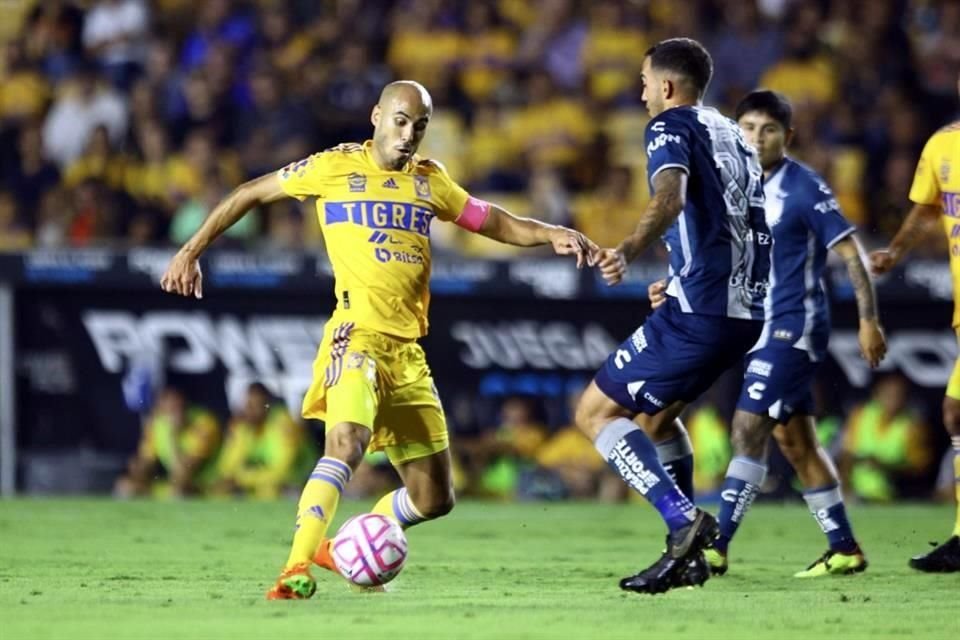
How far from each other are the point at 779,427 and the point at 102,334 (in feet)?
24.8

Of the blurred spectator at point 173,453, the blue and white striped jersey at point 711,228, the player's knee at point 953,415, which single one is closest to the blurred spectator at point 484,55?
the blurred spectator at point 173,453

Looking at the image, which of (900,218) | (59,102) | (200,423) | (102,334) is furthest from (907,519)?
(59,102)

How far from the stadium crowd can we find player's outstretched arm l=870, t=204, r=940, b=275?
5.98m

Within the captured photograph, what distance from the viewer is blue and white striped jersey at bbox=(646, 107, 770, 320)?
8023mm

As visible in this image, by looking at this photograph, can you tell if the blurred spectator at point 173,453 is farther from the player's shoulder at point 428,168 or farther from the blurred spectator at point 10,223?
the player's shoulder at point 428,168

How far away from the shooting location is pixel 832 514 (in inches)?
382

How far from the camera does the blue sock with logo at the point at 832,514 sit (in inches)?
380

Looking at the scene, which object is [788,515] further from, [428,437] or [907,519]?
[428,437]

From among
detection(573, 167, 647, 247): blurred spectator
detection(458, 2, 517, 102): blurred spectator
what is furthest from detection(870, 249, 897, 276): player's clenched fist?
detection(458, 2, 517, 102): blurred spectator

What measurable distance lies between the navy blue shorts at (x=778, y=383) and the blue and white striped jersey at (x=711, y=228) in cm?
137

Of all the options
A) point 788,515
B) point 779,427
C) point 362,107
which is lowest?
point 788,515

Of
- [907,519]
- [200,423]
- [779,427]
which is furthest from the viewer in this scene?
[200,423]

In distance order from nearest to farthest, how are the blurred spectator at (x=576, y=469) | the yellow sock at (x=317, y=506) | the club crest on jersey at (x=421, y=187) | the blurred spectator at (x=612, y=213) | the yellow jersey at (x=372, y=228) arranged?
the yellow sock at (x=317, y=506) < the yellow jersey at (x=372, y=228) < the club crest on jersey at (x=421, y=187) < the blurred spectator at (x=576, y=469) < the blurred spectator at (x=612, y=213)

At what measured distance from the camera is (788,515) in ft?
46.5
